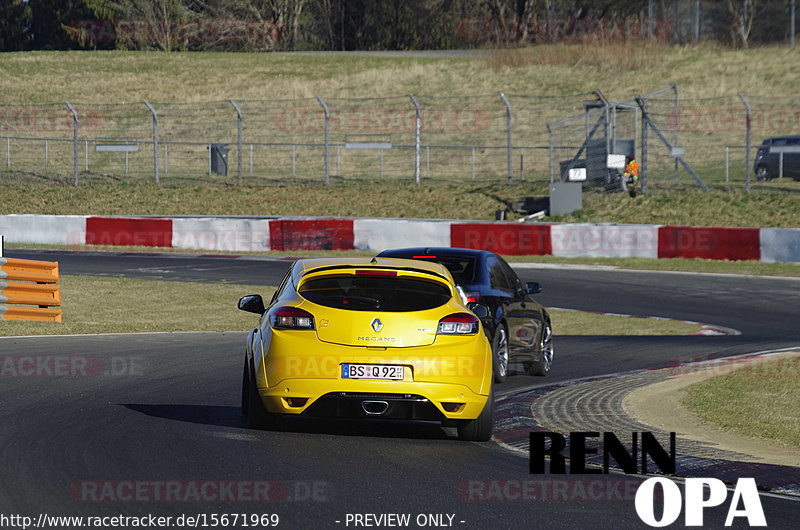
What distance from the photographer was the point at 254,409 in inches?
345

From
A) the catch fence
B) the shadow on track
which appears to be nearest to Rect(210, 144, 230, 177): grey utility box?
the catch fence

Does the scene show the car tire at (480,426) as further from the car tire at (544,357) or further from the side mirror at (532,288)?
the car tire at (544,357)

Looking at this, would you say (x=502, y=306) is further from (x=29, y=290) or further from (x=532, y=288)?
(x=29, y=290)

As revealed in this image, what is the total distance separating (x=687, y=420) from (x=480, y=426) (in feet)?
7.48

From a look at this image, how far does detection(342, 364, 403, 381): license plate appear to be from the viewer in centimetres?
830

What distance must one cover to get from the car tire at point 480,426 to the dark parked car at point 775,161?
2990 centimetres

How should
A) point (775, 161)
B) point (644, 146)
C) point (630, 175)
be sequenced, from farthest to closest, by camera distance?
point (775, 161) < point (630, 175) < point (644, 146)

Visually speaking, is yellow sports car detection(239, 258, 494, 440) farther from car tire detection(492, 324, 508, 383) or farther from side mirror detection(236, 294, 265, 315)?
car tire detection(492, 324, 508, 383)

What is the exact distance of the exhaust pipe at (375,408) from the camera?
27.3 feet

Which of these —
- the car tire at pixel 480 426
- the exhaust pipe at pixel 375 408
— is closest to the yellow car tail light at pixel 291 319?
the exhaust pipe at pixel 375 408

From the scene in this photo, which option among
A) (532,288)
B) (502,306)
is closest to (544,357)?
(532,288)

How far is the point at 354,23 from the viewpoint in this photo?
88.9m

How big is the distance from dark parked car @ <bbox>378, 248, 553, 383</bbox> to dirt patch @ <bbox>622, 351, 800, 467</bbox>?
1.41 meters

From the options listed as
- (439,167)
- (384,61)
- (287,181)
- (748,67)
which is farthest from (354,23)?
(287,181)
